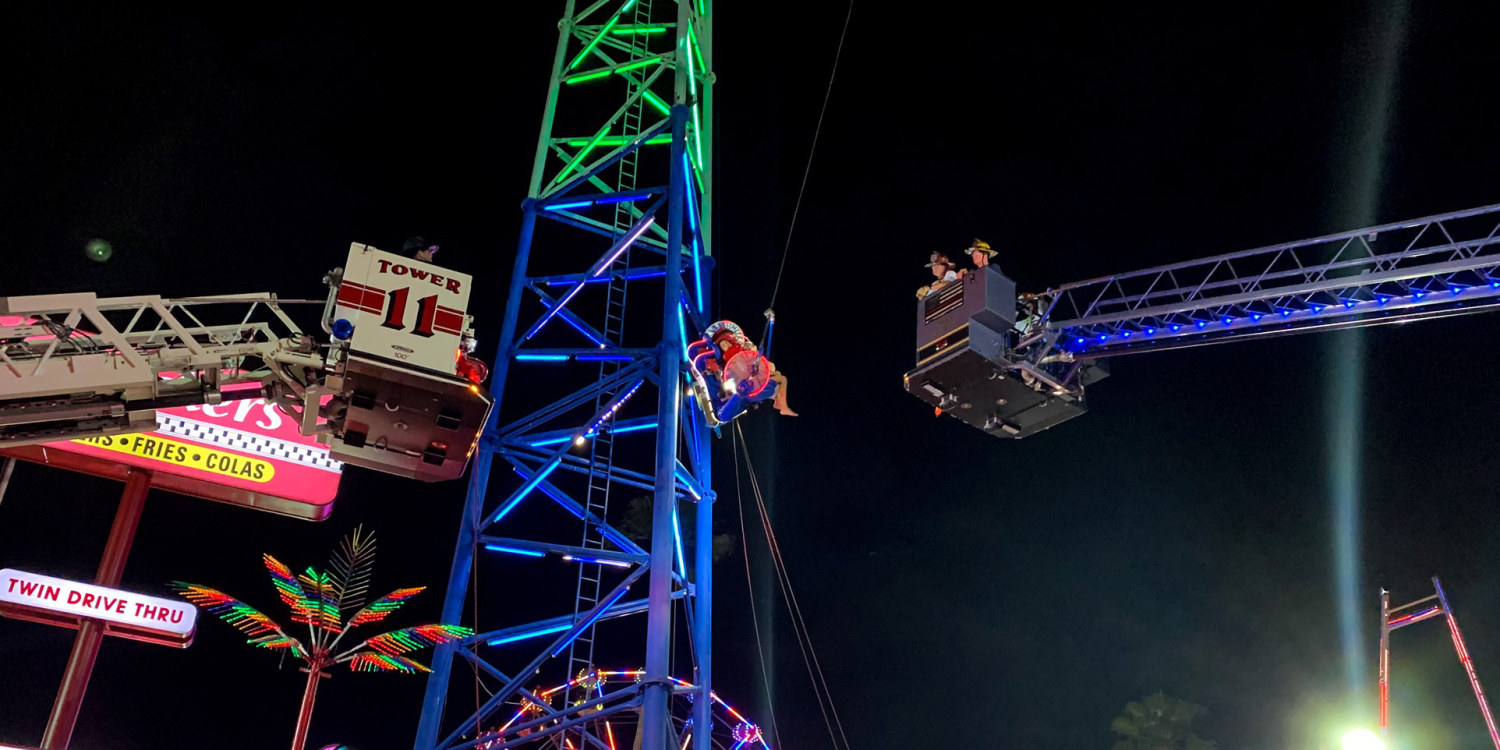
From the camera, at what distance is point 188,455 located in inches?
720

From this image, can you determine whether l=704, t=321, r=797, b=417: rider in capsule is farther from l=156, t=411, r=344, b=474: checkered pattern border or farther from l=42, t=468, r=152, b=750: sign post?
l=42, t=468, r=152, b=750: sign post

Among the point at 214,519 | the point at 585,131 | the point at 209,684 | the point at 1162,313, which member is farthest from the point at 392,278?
the point at 209,684

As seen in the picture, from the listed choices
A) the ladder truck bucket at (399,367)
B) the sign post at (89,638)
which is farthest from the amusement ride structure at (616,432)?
the sign post at (89,638)

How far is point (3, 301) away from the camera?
33.0ft

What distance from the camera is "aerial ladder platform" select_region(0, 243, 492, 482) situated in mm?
10328

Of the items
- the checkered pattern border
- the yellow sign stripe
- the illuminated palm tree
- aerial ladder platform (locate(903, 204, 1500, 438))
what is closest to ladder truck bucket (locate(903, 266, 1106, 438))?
aerial ladder platform (locate(903, 204, 1500, 438))

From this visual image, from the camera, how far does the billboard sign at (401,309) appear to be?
33.9ft

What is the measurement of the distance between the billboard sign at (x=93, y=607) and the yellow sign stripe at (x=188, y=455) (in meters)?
2.23

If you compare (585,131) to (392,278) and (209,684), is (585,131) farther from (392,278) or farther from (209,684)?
(209,684)

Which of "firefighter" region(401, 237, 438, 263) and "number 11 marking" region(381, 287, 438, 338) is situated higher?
"firefighter" region(401, 237, 438, 263)

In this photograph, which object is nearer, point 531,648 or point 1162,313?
point 1162,313

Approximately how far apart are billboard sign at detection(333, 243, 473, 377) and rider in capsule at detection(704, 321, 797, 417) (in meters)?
5.59

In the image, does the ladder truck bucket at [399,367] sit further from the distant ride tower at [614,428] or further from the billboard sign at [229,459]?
the billboard sign at [229,459]

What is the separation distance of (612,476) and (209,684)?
23.4 metres
